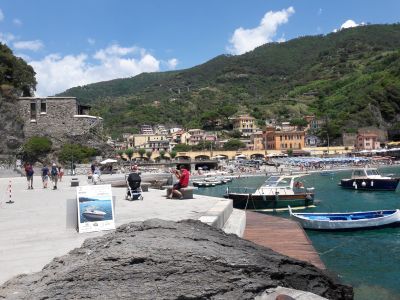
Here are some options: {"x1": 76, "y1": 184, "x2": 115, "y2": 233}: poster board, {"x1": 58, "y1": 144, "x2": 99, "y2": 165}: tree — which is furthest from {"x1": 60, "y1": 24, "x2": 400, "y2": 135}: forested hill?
{"x1": 76, "y1": 184, "x2": 115, "y2": 233}: poster board

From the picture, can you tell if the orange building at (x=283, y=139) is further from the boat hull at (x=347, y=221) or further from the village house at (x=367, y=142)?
the boat hull at (x=347, y=221)

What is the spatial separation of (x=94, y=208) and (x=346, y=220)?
50.0ft

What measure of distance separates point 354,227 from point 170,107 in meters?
151

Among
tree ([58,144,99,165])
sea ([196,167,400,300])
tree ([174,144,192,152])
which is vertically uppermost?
tree ([174,144,192,152])

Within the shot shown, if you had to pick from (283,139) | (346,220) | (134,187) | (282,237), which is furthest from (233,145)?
(282,237)

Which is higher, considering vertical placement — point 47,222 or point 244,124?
point 244,124

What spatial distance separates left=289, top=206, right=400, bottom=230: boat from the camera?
2031 cm

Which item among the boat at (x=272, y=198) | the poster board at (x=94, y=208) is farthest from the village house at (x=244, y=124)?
the poster board at (x=94, y=208)

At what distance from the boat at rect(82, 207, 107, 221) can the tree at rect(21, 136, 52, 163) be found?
39921mm

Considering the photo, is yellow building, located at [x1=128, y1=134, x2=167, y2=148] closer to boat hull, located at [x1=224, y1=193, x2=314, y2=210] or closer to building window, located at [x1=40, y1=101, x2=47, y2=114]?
building window, located at [x1=40, y1=101, x2=47, y2=114]

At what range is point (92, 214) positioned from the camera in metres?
8.25

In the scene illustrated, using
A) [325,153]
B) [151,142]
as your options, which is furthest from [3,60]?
[325,153]

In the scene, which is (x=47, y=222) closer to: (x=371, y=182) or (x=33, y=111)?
(x=371, y=182)

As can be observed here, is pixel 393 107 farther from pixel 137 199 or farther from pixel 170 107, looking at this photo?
pixel 137 199
